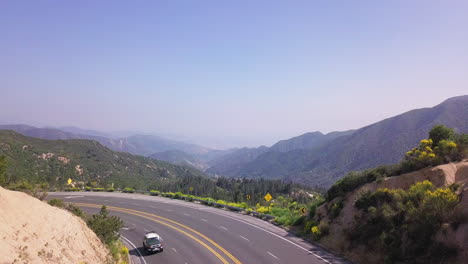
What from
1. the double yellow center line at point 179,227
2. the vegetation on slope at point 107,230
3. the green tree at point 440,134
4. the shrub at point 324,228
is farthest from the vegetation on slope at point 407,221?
the vegetation on slope at point 107,230

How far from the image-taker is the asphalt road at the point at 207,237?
67.5 ft

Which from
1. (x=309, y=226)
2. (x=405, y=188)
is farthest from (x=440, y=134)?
(x=309, y=226)

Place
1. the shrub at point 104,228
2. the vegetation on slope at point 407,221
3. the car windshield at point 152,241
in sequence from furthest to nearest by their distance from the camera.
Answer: the car windshield at point 152,241
the shrub at point 104,228
the vegetation on slope at point 407,221

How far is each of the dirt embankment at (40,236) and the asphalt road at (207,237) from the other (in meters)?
4.74

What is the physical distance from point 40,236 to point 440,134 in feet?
104

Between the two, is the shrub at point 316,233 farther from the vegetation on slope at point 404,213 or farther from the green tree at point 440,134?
the green tree at point 440,134

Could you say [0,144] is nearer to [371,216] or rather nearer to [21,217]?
[21,217]

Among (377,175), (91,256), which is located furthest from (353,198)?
(91,256)

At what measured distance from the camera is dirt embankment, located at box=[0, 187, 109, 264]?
1362 cm

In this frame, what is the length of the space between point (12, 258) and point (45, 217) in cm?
491

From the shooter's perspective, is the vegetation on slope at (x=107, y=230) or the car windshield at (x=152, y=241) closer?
the vegetation on slope at (x=107, y=230)

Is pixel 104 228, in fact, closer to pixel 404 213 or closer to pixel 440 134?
pixel 404 213

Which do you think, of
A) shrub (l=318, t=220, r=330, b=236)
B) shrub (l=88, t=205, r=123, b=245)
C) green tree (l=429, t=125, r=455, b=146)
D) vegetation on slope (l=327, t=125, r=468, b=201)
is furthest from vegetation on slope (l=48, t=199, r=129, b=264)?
green tree (l=429, t=125, r=455, b=146)

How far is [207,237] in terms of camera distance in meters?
26.2
